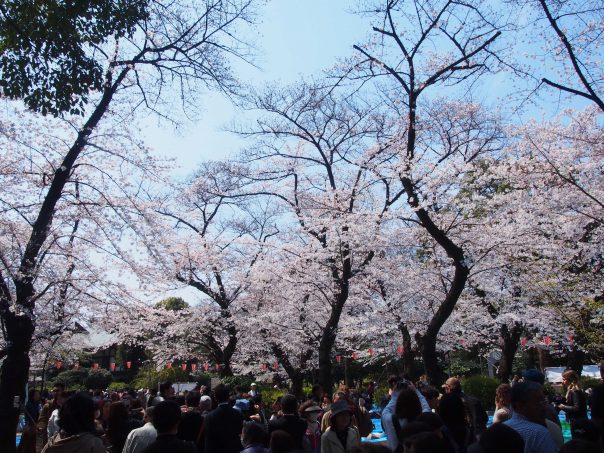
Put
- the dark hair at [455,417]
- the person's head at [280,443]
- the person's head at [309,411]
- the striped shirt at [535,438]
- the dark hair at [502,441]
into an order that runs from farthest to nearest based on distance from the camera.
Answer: the person's head at [309,411]
the dark hair at [455,417]
the person's head at [280,443]
the striped shirt at [535,438]
the dark hair at [502,441]

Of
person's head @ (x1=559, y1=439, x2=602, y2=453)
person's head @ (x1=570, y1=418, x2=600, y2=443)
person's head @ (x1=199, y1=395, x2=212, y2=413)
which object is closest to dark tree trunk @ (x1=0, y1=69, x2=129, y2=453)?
person's head @ (x1=199, y1=395, x2=212, y2=413)

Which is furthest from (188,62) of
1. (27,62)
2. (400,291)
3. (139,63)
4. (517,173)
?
(400,291)

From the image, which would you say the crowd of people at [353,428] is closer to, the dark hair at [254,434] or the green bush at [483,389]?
the dark hair at [254,434]

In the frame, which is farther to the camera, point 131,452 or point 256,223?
point 256,223

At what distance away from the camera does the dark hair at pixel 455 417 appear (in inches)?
171

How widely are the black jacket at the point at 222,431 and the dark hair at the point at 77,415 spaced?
70.2 inches

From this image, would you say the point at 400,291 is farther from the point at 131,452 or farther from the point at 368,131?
the point at 131,452

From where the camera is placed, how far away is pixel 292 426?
16.0ft

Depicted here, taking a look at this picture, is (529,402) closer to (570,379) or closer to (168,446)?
(168,446)

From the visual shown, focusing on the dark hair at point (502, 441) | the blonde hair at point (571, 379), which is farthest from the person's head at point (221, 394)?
the blonde hair at point (571, 379)

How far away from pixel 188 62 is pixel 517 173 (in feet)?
24.2

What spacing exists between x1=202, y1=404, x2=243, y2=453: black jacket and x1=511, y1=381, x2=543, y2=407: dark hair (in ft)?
9.13

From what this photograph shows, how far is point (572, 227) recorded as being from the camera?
42.0ft

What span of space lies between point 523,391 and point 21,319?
729cm
